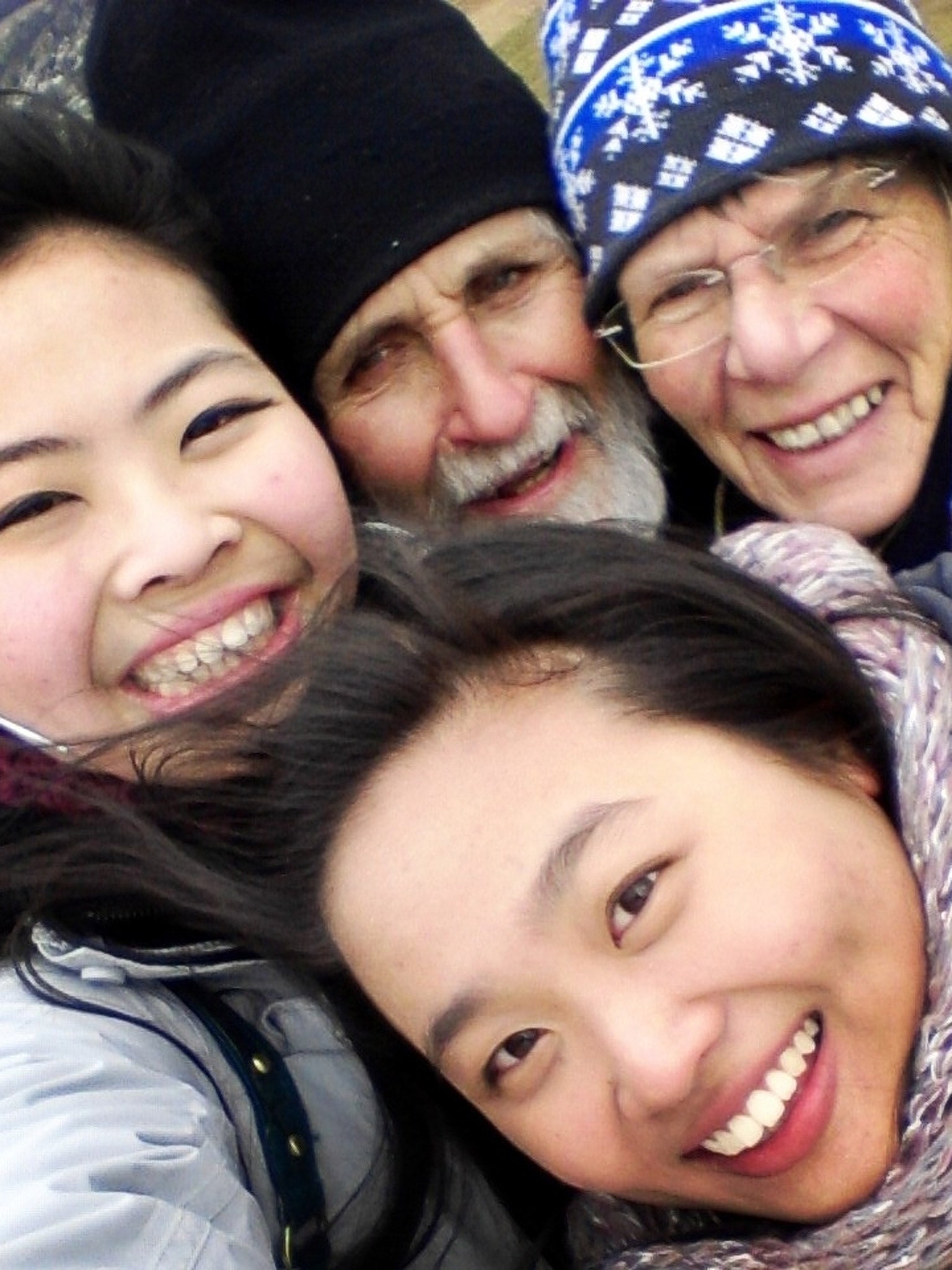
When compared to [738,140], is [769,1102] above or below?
below

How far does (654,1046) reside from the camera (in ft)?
4.16

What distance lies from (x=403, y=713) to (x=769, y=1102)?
604mm

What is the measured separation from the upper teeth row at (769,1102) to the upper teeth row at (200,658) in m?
0.86

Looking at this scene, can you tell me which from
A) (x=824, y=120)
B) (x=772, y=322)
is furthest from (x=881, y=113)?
(x=772, y=322)

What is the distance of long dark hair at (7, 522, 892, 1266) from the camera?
150 centimetres

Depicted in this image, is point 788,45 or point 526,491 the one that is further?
point 526,491

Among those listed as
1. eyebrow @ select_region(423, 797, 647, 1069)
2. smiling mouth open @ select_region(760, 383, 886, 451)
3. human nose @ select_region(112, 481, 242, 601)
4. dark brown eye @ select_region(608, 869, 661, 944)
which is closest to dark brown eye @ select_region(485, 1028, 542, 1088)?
eyebrow @ select_region(423, 797, 647, 1069)

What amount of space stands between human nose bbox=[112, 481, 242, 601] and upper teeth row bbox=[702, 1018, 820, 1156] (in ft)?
3.03

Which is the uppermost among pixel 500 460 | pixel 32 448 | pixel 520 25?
pixel 32 448

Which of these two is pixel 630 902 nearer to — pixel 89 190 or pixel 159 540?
pixel 159 540

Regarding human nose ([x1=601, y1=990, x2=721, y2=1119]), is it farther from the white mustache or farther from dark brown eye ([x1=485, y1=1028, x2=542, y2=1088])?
the white mustache

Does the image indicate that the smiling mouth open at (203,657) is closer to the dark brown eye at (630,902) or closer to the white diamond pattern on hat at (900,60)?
the dark brown eye at (630,902)

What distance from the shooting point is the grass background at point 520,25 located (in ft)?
17.9

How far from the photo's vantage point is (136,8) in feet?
7.70
